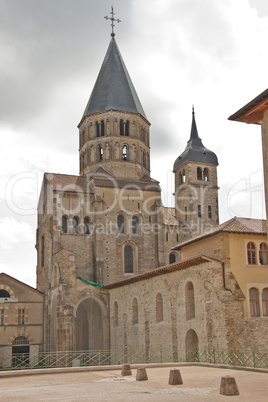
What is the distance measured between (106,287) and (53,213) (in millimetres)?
7734

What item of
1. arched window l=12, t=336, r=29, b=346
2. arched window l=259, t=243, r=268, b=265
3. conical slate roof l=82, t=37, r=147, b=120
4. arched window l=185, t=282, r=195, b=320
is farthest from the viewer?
conical slate roof l=82, t=37, r=147, b=120

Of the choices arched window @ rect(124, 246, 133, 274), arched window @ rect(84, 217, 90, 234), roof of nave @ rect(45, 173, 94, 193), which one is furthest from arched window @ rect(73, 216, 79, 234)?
arched window @ rect(124, 246, 133, 274)

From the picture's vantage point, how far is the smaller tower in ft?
144

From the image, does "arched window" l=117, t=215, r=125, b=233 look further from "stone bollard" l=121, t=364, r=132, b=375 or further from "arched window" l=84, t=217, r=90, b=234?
"stone bollard" l=121, t=364, r=132, b=375

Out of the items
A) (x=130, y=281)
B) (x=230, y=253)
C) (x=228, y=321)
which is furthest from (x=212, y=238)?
(x=130, y=281)

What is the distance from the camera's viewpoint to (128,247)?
3934 centimetres

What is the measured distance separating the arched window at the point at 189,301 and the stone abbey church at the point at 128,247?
5cm

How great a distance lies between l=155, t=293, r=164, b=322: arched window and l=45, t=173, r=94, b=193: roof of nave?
580 inches

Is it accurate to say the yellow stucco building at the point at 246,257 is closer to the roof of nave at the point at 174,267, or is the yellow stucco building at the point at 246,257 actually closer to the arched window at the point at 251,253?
the arched window at the point at 251,253

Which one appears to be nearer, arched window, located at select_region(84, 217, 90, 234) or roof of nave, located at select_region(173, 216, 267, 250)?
roof of nave, located at select_region(173, 216, 267, 250)

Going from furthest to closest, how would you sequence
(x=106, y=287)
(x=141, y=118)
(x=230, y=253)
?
(x=141, y=118) < (x=106, y=287) < (x=230, y=253)

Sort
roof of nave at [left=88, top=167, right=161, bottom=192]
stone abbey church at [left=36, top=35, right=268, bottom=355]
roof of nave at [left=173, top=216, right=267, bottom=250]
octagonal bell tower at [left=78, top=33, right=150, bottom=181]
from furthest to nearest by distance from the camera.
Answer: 1. octagonal bell tower at [left=78, top=33, right=150, bottom=181]
2. roof of nave at [left=88, top=167, right=161, bottom=192]
3. roof of nave at [left=173, top=216, right=267, bottom=250]
4. stone abbey church at [left=36, top=35, right=268, bottom=355]

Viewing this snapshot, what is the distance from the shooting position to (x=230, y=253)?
22.6 m

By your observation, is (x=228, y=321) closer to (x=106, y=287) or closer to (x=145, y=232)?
(x=106, y=287)
